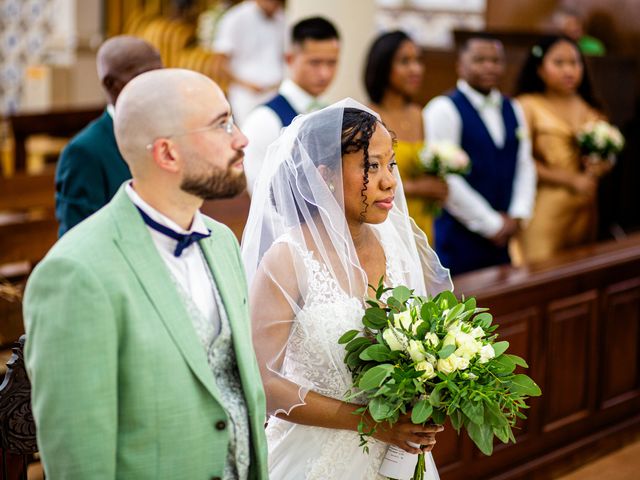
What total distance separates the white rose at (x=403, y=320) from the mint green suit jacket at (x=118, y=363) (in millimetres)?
480

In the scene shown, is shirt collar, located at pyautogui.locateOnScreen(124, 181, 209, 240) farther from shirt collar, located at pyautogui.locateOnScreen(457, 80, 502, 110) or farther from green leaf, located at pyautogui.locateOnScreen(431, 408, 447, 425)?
shirt collar, located at pyautogui.locateOnScreen(457, 80, 502, 110)

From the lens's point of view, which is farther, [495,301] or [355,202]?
[495,301]

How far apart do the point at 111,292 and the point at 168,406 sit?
0.26m

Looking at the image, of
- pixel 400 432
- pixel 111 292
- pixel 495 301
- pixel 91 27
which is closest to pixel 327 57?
pixel 495 301

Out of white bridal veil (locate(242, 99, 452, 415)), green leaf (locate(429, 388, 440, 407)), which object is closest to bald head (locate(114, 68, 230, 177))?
white bridal veil (locate(242, 99, 452, 415))

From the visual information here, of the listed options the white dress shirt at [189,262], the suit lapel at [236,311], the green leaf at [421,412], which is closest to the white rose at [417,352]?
the green leaf at [421,412]

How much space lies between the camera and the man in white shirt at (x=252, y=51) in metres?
8.34

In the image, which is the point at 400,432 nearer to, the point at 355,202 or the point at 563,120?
the point at 355,202

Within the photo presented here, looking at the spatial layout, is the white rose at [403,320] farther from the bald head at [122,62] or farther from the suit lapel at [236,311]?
the bald head at [122,62]

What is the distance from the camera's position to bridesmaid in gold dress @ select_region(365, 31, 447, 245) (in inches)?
194

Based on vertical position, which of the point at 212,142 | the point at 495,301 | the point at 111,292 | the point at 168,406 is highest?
the point at 212,142

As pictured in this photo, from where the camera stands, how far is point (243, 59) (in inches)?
335

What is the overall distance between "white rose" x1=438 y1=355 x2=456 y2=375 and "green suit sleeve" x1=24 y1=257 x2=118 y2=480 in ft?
2.74

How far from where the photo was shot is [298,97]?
4539 millimetres
